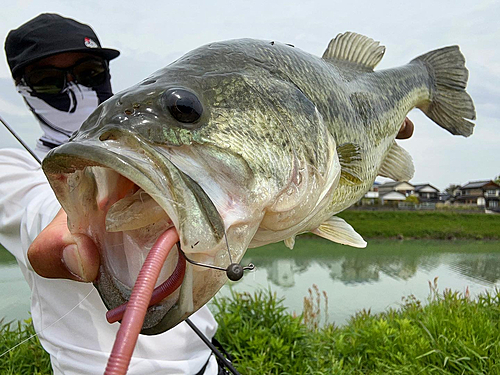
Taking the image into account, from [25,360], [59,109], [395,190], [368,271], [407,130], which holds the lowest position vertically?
[25,360]

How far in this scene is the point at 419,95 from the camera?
2.68 metres

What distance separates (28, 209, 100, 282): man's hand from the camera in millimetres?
884

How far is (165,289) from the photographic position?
2.56 feet

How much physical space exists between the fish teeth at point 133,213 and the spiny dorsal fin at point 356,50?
4.83 ft

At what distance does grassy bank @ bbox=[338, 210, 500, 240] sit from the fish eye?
2142 centimetres

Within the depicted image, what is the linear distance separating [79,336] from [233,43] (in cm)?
127

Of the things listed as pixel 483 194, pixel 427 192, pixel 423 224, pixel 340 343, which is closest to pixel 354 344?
pixel 340 343

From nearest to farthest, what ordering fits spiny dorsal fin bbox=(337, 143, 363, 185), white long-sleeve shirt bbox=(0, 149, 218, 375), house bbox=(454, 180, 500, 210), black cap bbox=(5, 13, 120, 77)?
spiny dorsal fin bbox=(337, 143, 363, 185), white long-sleeve shirt bbox=(0, 149, 218, 375), black cap bbox=(5, 13, 120, 77), house bbox=(454, 180, 500, 210)

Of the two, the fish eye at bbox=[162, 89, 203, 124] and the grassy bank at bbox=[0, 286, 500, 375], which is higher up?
the fish eye at bbox=[162, 89, 203, 124]

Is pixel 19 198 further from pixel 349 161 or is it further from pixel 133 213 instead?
pixel 349 161

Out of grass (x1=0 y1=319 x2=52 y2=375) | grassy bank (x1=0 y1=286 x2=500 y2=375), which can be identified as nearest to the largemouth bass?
grassy bank (x1=0 y1=286 x2=500 y2=375)

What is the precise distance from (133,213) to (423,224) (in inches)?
989

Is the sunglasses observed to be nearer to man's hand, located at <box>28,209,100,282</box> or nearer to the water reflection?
man's hand, located at <box>28,209,100,282</box>

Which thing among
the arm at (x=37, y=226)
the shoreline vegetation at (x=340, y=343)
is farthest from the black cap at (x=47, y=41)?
the shoreline vegetation at (x=340, y=343)
